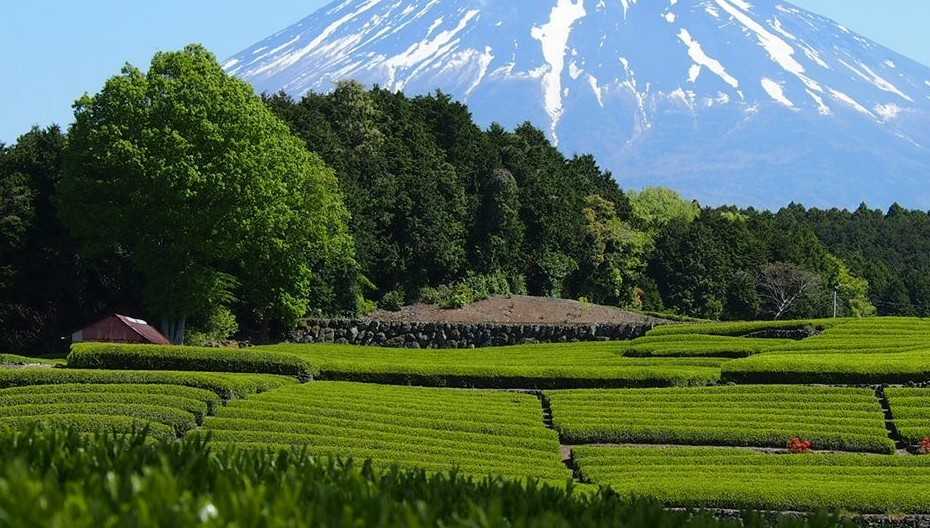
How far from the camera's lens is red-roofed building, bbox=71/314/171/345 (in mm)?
56594

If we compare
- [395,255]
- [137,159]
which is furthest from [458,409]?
[395,255]

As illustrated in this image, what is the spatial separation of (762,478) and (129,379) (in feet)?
60.0

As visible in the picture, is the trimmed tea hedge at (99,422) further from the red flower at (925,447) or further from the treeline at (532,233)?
the treeline at (532,233)

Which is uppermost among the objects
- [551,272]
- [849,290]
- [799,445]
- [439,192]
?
[439,192]

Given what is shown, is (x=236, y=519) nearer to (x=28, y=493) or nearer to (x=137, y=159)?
(x=28, y=493)

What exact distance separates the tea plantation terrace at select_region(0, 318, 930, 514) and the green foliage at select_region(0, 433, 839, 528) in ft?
32.8

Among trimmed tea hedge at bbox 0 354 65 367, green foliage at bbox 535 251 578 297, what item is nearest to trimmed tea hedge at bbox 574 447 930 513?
trimmed tea hedge at bbox 0 354 65 367

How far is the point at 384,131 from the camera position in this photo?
296ft

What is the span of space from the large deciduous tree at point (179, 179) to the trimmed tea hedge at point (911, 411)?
27391 mm

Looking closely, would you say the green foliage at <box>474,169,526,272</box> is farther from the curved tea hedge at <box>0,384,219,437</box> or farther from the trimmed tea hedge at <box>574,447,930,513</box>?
the trimmed tea hedge at <box>574,447,930,513</box>

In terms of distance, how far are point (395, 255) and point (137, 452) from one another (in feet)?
228

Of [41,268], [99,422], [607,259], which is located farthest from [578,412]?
[607,259]

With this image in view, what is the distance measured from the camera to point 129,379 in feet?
132

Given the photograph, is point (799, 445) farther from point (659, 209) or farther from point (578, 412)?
point (659, 209)
